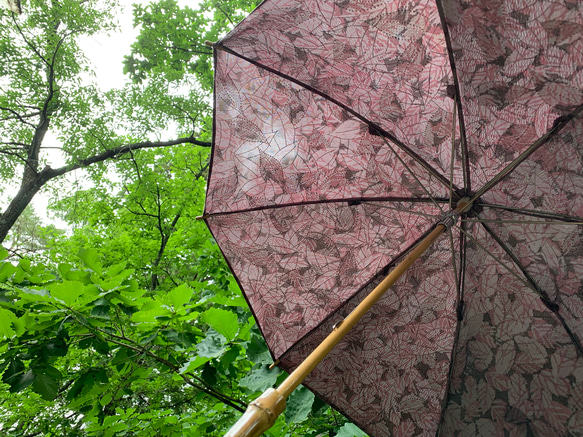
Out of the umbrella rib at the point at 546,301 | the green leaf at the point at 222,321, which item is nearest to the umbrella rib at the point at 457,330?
the umbrella rib at the point at 546,301

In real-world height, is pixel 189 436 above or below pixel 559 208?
above

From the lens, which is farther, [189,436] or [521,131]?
[189,436]

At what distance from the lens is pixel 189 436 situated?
2.38 m

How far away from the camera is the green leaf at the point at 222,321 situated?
187 centimetres

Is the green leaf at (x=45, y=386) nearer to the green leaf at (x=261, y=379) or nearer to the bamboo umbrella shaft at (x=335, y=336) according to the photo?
the green leaf at (x=261, y=379)

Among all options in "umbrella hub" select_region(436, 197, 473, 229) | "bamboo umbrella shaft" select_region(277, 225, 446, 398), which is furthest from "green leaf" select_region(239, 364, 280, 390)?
"umbrella hub" select_region(436, 197, 473, 229)

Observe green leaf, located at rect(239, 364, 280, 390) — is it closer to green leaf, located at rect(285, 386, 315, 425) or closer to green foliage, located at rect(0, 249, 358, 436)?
green foliage, located at rect(0, 249, 358, 436)

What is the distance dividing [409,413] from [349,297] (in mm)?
651

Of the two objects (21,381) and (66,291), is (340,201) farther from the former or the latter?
(21,381)

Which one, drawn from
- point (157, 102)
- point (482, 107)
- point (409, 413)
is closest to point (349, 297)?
point (409, 413)

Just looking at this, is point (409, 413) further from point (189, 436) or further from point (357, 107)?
point (357, 107)

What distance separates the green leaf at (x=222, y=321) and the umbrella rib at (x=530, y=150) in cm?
124

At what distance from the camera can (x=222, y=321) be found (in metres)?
1.88

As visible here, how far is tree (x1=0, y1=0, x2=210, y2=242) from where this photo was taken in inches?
323
